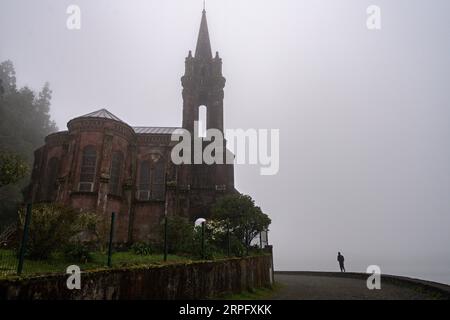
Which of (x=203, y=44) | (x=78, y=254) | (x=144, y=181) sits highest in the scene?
(x=203, y=44)

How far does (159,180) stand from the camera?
81.7ft

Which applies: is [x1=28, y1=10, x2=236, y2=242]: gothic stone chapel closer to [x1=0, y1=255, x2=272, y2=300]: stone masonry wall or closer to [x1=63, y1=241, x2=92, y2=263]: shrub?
[x1=0, y1=255, x2=272, y2=300]: stone masonry wall

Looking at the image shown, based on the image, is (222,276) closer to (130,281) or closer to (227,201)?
(130,281)

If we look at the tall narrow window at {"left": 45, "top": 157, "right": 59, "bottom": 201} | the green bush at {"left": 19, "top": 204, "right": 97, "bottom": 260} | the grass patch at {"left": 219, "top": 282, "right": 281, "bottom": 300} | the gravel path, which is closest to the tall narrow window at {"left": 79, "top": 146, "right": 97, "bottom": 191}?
the tall narrow window at {"left": 45, "top": 157, "right": 59, "bottom": 201}

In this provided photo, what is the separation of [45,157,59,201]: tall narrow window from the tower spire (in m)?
18.6

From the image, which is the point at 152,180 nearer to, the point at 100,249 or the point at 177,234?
the point at 177,234

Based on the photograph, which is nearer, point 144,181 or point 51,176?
point 51,176

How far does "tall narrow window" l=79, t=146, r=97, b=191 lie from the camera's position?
69.7 feet

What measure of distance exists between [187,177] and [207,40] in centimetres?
1968

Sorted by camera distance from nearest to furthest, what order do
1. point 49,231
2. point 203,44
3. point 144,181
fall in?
point 49,231 → point 144,181 → point 203,44

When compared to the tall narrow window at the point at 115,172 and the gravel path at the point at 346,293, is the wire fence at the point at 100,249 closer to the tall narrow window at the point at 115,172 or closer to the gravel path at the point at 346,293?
the gravel path at the point at 346,293

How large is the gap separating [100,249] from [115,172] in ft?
28.5

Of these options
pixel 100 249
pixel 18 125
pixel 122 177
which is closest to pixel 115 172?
pixel 122 177

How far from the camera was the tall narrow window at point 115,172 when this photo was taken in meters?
22.9
